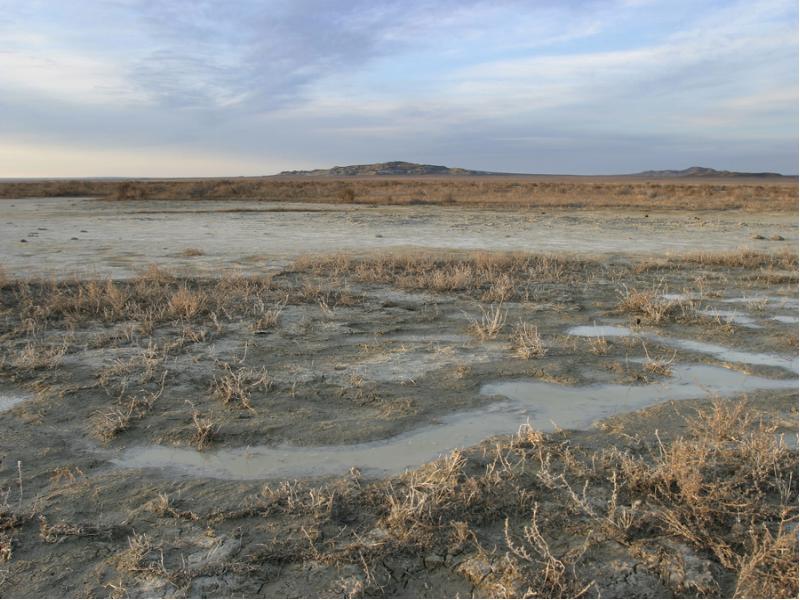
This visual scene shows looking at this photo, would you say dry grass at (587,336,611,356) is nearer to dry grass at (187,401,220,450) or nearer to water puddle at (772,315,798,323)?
water puddle at (772,315,798,323)

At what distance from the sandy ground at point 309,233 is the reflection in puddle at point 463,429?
7592 millimetres

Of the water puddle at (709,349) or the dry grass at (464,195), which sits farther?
the dry grass at (464,195)

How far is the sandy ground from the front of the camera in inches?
523

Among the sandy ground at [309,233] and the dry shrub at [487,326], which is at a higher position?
the sandy ground at [309,233]

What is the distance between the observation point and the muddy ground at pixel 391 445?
3.08 metres

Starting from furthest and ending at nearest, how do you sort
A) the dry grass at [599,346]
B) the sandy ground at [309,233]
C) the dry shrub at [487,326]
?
1. the sandy ground at [309,233]
2. the dry shrub at [487,326]
3. the dry grass at [599,346]

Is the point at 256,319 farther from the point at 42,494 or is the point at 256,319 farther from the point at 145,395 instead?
the point at 42,494

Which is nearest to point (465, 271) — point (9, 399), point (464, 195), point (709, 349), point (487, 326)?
point (487, 326)

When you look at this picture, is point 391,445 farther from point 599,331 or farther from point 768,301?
point 768,301

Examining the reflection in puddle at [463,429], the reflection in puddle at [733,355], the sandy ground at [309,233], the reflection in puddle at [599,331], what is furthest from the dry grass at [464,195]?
the reflection in puddle at [463,429]

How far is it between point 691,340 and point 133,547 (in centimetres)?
610

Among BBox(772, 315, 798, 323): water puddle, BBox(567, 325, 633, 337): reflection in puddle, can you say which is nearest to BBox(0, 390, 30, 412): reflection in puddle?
BBox(567, 325, 633, 337): reflection in puddle

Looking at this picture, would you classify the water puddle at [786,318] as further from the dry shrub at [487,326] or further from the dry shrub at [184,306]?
the dry shrub at [184,306]

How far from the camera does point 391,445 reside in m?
4.56
